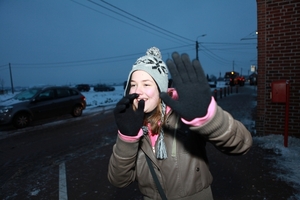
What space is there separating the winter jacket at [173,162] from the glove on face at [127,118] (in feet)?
0.27

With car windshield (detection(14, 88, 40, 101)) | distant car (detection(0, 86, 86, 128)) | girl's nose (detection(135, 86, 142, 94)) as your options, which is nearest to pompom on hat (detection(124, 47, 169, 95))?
girl's nose (detection(135, 86, 142, 94))

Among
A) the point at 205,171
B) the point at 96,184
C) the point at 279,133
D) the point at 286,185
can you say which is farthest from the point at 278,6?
the point at 96,184

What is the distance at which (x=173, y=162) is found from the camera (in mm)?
1480

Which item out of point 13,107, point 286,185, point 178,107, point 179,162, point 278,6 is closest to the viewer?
point 178,107

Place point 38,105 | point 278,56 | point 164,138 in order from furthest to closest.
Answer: point 38,105 → point 278,56 → point 164,138

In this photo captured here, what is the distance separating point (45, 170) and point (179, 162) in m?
4.03

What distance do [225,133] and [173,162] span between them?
47 cm

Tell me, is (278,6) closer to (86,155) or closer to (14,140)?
(86,155)

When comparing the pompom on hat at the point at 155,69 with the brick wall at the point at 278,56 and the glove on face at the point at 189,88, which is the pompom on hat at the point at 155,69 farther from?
the brick wall at the point at 278,56

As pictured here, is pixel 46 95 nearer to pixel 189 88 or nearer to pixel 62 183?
pixel 62 183

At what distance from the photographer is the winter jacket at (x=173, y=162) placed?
55.9 inches

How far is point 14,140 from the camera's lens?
6754mm

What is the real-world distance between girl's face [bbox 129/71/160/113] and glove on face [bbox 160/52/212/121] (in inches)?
16.3

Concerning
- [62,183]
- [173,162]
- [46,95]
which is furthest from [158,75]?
[46,95]
